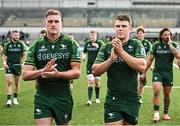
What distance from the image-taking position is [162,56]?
10703 millimetres

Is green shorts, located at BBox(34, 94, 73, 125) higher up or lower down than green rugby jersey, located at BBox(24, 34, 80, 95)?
lower down

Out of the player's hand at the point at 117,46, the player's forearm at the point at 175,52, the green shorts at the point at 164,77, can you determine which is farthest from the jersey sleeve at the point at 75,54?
the green shorts at the point at 164,77

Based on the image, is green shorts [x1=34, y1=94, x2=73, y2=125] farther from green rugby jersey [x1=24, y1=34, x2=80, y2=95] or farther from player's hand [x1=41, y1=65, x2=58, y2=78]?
player's hand [x1=41, y1=65, x2=58, y2=78]

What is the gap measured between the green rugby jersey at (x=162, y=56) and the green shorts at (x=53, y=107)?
471 cm

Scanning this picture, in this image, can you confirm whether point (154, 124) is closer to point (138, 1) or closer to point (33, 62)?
point (33, 62)

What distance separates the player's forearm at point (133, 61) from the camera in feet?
19.9

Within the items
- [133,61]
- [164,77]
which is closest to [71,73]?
[133,61]

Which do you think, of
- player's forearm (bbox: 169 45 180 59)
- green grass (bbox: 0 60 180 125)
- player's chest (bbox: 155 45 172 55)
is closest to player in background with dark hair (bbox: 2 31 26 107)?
green grass (bbox: 0 60 180 125)

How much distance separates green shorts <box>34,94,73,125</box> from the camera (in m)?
6.30

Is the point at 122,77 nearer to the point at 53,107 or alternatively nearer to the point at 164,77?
the point at 53,107

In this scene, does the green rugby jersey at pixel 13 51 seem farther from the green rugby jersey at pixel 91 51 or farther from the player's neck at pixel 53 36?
the player's neck at pixel 53 36

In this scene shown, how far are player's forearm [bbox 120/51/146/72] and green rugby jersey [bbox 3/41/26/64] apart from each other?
24.9ft

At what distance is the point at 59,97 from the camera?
6395 millimetres

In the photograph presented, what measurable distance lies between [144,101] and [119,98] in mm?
7851
